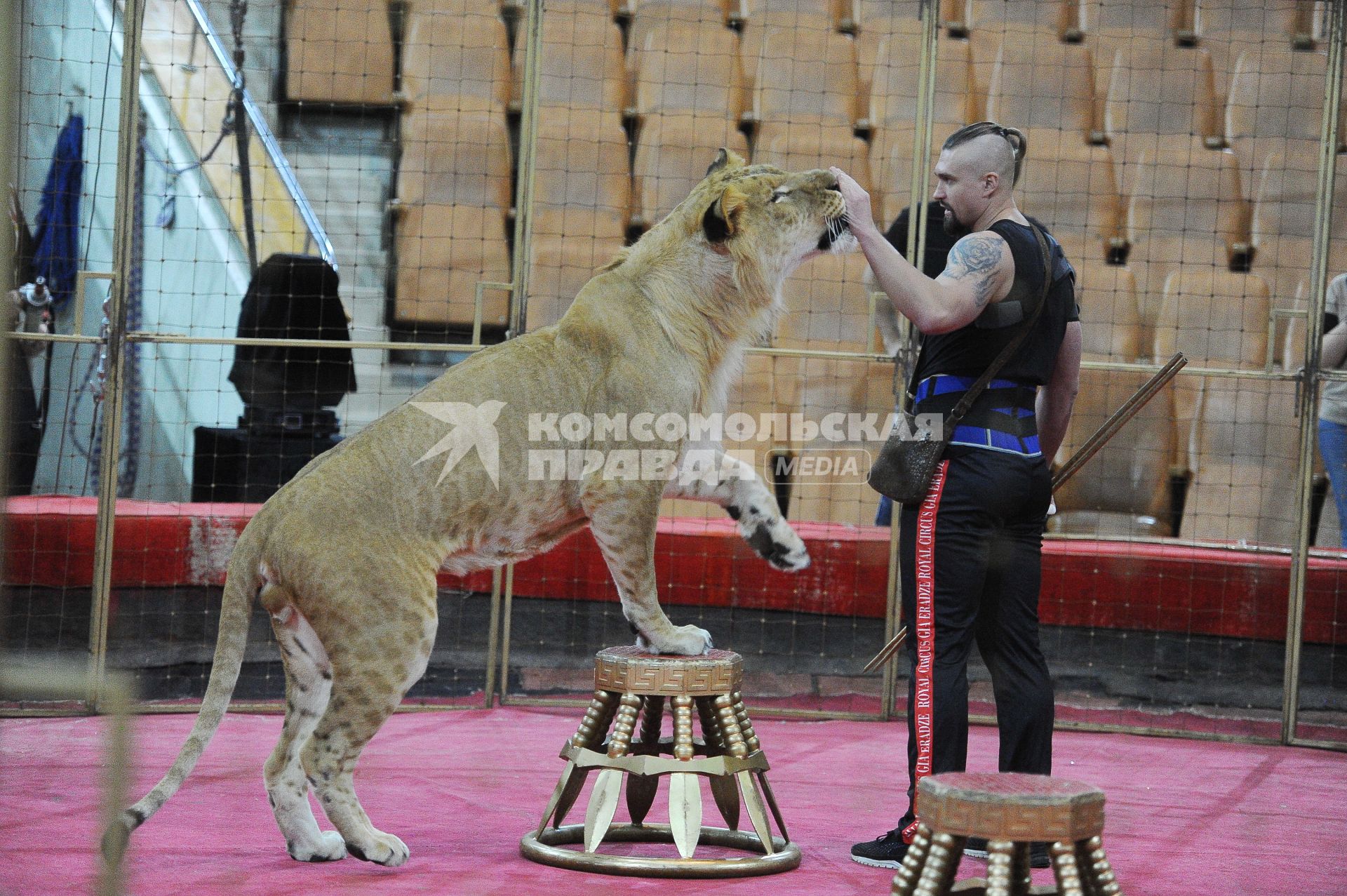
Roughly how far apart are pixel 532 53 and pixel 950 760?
3.10m

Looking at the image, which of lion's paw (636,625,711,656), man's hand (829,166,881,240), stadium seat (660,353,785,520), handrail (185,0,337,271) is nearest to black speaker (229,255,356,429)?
handrail (185,0,337,271)

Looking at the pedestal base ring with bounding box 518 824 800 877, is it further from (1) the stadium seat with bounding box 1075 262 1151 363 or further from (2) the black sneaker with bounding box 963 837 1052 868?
(1) the stadium seat with bounding box 1075 262 1151 363

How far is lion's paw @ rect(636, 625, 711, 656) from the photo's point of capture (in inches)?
128

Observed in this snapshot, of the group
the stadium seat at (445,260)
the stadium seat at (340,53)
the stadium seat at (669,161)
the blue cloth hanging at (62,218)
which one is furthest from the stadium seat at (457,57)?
the blue cloth hanging at (62,218)

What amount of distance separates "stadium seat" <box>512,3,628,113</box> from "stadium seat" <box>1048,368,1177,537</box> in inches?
109

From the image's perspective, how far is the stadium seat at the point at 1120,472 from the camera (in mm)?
6215

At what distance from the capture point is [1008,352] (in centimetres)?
313

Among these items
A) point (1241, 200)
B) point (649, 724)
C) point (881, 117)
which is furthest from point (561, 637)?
point (1241, 200)

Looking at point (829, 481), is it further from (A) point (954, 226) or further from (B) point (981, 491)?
(B) point (981, 491)

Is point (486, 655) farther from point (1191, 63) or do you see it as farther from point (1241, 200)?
point (1191, 63)

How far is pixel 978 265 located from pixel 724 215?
0.69 meters

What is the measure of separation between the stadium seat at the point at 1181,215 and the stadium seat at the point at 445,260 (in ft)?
10.5

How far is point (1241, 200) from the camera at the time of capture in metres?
6.84

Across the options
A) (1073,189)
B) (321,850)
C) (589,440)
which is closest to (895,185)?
(1073,189)
